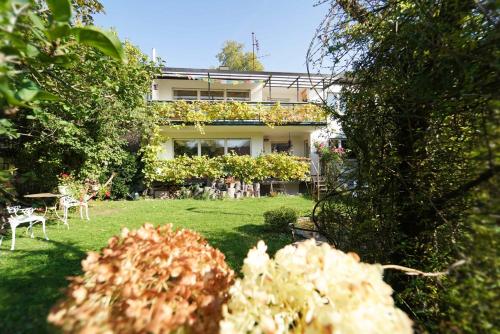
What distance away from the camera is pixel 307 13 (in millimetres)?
3473

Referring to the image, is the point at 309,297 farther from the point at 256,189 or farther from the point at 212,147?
the point at 212,147

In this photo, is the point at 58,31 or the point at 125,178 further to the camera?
the point at 125,178

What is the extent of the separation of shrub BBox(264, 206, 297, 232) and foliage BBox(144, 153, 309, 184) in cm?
883

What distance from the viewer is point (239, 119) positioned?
17531 mm

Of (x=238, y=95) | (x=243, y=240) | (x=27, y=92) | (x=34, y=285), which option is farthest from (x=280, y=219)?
(x=238, y=95)

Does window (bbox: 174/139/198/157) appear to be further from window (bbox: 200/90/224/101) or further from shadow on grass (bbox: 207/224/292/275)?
shadow on grass (bbox: 207/224/292/275)

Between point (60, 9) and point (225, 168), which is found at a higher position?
point (225, 168)

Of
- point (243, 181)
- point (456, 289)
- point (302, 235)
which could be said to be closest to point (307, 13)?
point (456, 289)

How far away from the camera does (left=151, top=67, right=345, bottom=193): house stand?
17.7m

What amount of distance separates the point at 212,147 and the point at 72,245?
13.1 meters

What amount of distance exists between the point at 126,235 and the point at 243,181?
1532cm

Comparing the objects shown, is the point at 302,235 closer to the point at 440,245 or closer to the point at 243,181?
the point at 440,245

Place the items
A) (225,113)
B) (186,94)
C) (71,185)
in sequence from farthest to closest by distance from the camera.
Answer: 1. (186,94)
2. (225,113)
3. (71,185)

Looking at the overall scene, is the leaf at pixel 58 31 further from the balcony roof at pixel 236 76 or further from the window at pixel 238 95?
the window at pixel 238 95
